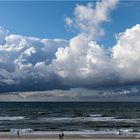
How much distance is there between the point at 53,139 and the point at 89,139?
226 centimetres

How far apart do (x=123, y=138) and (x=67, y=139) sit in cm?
375

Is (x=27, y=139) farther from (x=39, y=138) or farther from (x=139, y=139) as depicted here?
(x=139, y=139)

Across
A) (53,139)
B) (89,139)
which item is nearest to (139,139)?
(89,139)

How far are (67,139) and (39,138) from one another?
1767 mm

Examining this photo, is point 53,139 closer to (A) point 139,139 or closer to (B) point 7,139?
(B) point 7,139

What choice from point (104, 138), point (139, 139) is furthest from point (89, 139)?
point (139, 139)

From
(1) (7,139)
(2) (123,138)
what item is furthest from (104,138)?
(1) (7,139)

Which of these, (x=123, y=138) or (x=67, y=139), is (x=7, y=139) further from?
(x=123, y=138)

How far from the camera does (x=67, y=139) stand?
2453 centimetres

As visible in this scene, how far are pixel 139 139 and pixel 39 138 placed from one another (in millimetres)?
6208

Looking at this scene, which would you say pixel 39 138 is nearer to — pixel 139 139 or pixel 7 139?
pixel 7 139

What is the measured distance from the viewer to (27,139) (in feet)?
80.8

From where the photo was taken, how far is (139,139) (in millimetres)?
24641

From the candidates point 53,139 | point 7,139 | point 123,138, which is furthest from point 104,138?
point 7,139
